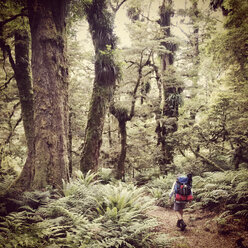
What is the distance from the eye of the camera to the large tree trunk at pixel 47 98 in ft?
16.4

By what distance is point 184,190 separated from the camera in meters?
4.90

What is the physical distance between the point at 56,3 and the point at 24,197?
5.88 metres

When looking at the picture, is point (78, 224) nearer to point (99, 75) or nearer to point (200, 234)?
point (200, 234)

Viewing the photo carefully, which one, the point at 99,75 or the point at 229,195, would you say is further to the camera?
the point at 99,75

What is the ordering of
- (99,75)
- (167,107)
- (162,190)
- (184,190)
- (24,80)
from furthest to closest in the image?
(167,107)
(162,190)
(99,75)
(24,80)
(184,190)

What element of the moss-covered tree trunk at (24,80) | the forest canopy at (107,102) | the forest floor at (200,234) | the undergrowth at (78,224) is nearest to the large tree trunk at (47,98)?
the forest canopy at (107,102)

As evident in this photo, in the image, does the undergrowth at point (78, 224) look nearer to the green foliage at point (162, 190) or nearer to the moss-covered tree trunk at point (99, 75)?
the moss-covered tree trunk at point (99, 75)

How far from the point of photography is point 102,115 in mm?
7754

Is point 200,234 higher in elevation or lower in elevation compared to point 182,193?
lower

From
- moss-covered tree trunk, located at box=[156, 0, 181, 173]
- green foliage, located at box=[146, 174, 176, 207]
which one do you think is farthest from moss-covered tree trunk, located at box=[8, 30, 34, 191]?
moss-covered tree trunk, located at box=[156, 0, 181, 173]

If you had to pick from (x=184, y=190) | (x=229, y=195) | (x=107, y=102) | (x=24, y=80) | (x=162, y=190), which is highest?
(x=24, y=80)

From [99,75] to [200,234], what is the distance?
7018 millimetres

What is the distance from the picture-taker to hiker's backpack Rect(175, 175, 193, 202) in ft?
16.1

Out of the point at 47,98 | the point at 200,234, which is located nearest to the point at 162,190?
the point at 200,234
